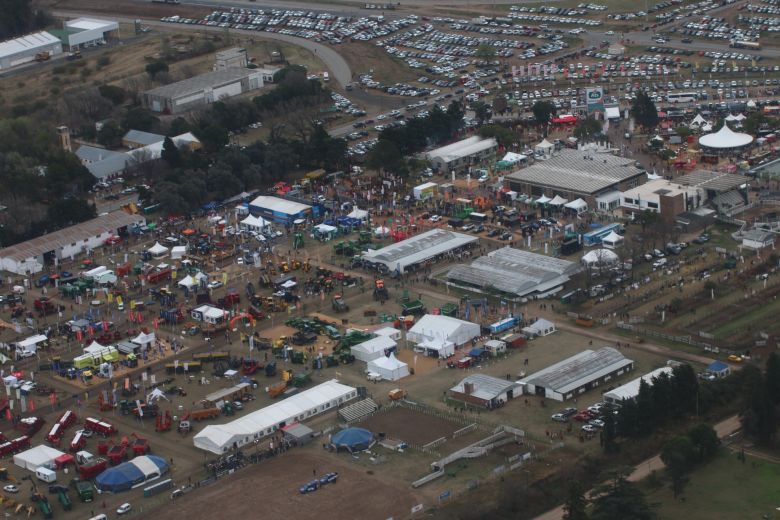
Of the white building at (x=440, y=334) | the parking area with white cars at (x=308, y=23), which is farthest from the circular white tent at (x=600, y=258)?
the parking area with white cars at (x=308, y=23)

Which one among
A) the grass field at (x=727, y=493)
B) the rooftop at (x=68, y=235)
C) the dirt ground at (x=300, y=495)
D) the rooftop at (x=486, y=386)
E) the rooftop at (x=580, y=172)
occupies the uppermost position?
the rooftop at (x=68, y=235)

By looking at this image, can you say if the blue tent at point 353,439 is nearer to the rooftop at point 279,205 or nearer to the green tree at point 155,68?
the rooftop at point 279,205

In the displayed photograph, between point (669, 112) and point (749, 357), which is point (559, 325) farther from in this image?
point (669, 112)

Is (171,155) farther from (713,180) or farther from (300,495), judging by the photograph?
(300,495)

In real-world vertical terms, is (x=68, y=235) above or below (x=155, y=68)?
below

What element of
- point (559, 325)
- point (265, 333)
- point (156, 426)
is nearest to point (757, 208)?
point (559, 325)

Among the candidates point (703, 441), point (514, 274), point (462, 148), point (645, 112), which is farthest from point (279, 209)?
point (703, 441)
